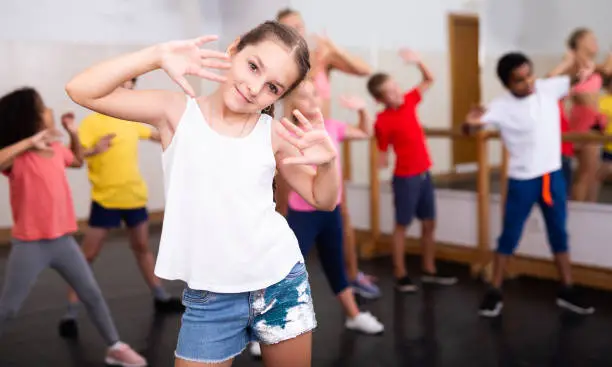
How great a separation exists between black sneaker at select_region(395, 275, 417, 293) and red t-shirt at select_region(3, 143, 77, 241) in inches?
81.5

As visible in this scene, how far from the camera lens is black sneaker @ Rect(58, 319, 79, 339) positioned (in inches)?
135

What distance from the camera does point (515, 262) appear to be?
449 cm

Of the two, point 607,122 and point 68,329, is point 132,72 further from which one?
point 607,122

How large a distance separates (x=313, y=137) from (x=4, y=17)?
538 cm

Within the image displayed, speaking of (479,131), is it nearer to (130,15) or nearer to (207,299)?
(207,299)

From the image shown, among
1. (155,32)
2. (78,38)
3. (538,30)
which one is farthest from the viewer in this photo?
(538,30)

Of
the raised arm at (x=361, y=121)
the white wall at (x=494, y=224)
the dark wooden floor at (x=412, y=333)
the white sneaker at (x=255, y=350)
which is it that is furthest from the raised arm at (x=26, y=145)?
the white wall at (x=494, y=224)

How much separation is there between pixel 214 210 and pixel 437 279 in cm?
312

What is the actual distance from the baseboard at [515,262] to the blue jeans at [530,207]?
64cm

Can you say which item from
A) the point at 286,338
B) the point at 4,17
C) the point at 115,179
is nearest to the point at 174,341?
the point at 115,179

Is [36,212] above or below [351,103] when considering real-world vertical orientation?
below

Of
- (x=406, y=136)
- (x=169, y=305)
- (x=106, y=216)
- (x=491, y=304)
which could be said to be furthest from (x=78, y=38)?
(x=491, y=304)

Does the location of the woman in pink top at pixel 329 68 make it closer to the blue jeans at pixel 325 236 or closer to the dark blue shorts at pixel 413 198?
the blue jeans at pixel 325 236

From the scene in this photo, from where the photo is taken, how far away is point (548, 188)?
3549 millimetres
